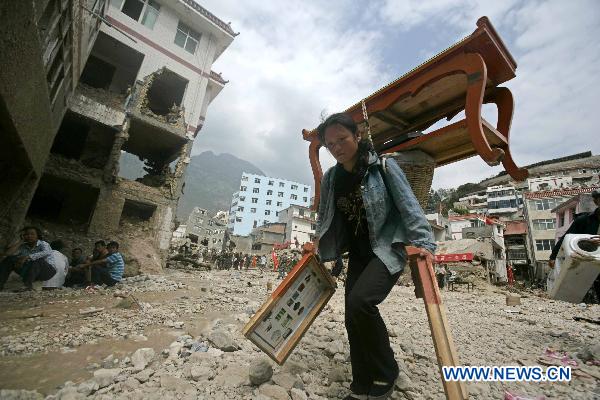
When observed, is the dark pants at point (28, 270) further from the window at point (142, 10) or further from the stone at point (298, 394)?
the window at point (142, 10)

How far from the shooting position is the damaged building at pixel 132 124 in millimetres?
10023

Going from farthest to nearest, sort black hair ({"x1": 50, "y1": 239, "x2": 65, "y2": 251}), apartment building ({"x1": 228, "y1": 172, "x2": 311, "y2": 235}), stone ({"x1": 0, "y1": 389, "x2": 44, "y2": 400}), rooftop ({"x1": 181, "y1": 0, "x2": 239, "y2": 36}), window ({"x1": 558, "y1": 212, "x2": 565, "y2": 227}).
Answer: apartment building ({"x1": 228, "y1": 172, "x2": 311, "y2": 235}), window ({"x1": 558, "y1": 212, "x2": 565, "y2": 227}), rooftop ({"x1": 181, "y1": 0, "x2": 239, "y2": 36}), black hair ({"x1": 50, "y1": 239, "x2": 65, "y2": 251}), stone ({"x1": 0, "y1": 389, "x2": 44, "y2": 400})

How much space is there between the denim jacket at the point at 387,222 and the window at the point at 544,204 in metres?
44.1

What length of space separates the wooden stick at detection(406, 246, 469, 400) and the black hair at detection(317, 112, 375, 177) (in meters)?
0.77

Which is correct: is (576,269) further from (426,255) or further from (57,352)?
(57,352)

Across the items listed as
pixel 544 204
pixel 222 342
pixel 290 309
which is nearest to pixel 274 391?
pixel 290 309

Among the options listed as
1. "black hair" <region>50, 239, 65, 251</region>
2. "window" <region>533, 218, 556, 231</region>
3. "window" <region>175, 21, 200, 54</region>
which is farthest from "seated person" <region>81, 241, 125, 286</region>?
"window" <region>533, 218, 556, 231</region>

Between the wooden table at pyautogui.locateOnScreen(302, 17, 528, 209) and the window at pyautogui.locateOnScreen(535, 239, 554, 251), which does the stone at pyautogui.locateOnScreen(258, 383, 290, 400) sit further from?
the window at pyautogui.locateOnScreen(535, 239, 554, 251)

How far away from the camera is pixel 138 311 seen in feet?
13.0

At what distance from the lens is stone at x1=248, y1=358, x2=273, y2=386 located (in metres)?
1.96

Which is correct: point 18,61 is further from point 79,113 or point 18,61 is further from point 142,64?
point 142,64

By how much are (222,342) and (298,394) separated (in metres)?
1.01

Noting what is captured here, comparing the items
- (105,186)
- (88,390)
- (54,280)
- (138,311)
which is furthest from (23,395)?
(105,186)

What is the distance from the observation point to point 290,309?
6.35 ft
